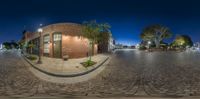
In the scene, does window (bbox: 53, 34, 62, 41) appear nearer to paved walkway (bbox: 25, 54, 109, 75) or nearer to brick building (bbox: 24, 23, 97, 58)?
brick building (bbox: 24, 23, 97, 58)

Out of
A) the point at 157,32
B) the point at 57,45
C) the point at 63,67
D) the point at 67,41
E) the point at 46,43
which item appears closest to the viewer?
the point at 63,67

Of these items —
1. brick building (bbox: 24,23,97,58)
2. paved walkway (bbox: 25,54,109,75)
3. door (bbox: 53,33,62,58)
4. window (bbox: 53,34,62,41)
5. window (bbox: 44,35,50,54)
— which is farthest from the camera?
window (bbox: 44,35,50,54)

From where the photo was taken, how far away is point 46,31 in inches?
1903

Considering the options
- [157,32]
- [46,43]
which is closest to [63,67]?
[46,43]

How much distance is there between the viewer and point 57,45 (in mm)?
44906

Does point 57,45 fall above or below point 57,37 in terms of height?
below

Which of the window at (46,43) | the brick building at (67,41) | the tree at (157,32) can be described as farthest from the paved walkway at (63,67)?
the tree at (157,32)

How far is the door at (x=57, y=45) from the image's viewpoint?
43875mm

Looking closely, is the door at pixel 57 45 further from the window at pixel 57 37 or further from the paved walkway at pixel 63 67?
the paved walkway at pixel 63 67

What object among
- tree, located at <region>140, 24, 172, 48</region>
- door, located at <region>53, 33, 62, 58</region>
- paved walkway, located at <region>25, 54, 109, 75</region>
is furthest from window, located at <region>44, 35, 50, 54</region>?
tree, located at <region>140, 24, 172, 48</region>

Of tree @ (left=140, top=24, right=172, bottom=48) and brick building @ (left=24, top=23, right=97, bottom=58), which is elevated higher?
tree @ (left=140, top=24, right=172, bottom=48)

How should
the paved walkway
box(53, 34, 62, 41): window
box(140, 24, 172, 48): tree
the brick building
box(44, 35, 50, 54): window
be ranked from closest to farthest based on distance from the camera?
the paved walkway
the brick building
box(53, 34, 62, 41): window
box(44, 35, 50, 54): window
box(140, 24, 172, 48): tree

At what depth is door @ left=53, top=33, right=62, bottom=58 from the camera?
4388 cm

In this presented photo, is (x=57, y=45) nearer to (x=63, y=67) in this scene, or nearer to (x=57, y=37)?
(x=57, y=37)
